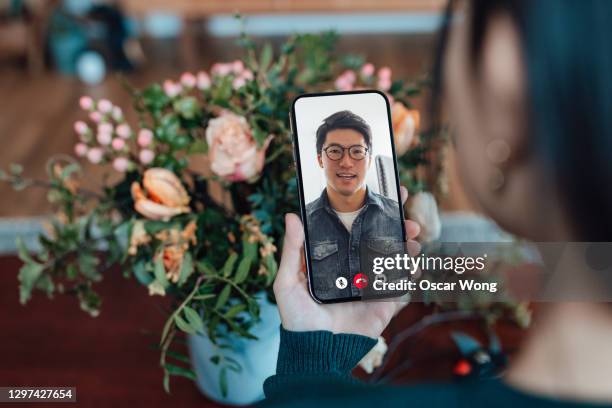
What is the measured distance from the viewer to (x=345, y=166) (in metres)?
0.65

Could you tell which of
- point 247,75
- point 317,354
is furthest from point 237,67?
point 317,354

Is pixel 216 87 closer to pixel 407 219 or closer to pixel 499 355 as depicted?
pixel 407 219

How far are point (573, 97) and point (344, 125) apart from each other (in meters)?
0.35

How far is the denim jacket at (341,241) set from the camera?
650 mm

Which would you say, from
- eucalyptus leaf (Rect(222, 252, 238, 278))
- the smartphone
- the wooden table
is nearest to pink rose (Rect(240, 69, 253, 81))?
the smartphone

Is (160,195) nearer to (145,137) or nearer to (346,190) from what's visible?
(145,137)

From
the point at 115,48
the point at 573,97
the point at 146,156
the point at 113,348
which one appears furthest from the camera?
the point at 115,48

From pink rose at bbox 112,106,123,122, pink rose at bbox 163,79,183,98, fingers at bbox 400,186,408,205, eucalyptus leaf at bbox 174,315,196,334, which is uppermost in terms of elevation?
pink rose at bbox 163,79,183,98

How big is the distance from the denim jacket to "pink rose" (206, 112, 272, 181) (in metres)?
0.08

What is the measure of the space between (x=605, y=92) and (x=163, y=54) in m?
3.00

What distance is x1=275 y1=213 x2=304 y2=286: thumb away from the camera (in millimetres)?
644

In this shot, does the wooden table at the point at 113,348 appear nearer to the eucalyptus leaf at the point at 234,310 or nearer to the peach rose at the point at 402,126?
the eucalyptus leaf at the point at 234,310

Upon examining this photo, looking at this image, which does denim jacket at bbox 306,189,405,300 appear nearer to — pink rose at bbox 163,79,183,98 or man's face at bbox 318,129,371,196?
man's face at bbox 318,129,371,196

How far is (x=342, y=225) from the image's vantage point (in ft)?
2.15
